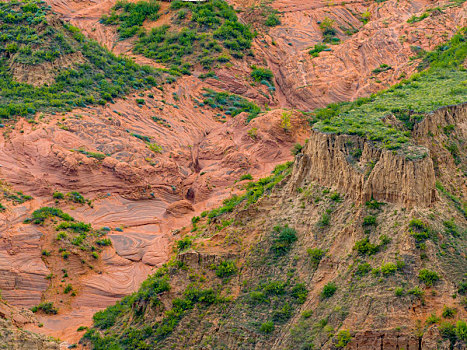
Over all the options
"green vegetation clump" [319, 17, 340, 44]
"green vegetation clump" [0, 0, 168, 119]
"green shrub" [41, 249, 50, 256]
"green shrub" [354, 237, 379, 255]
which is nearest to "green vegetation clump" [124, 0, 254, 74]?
"green vegetation clump" [0, 0, 168, 119]

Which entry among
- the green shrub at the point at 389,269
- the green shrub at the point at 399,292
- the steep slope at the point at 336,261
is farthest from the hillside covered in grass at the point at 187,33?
the green shrub at the point at 399,292

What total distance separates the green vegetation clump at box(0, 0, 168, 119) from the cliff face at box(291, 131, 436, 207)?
105 feet

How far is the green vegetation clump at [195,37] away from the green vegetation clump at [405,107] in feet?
98.7

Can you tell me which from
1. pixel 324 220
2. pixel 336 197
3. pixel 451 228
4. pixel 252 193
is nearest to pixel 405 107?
pixel 336 197

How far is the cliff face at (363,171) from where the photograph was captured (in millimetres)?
53531

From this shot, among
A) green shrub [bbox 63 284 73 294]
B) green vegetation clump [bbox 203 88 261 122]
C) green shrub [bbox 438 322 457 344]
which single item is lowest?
green shrub [bbox 63 284 73 294]

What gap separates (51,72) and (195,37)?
66.0 ft

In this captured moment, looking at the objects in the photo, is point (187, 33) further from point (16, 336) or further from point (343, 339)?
point (343, 339)

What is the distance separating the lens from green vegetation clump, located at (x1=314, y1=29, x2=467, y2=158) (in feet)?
186

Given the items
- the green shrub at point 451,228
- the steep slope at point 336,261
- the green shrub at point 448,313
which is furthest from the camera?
the green shrub at point 451,228

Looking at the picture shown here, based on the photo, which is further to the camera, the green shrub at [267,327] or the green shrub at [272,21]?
the green shrub at [272,21]

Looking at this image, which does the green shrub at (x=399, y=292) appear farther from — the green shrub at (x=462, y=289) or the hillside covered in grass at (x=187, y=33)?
the hillside covered in grass at (x=187, y=33)

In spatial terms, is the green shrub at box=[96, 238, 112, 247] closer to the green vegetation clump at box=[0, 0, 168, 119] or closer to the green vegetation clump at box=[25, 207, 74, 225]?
the green vegetation clump at box=[25, 207, 74, 225]

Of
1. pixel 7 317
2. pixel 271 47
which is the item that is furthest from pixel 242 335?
pixel 271 47
